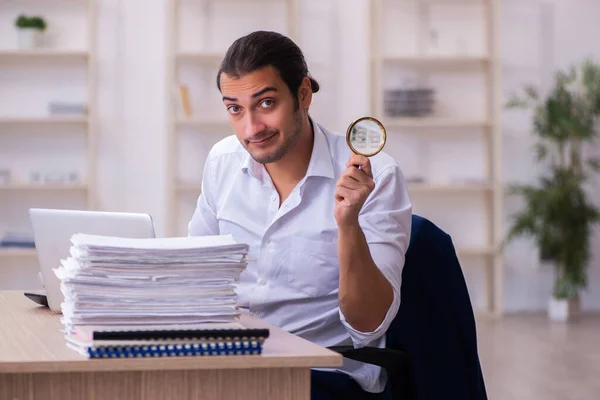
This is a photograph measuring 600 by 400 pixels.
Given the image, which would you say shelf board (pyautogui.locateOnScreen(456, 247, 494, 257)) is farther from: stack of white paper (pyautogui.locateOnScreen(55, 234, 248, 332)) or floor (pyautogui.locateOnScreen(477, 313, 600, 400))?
stack of white paper (pyautogui.locateOnScreen(55, 234, 248, 332))

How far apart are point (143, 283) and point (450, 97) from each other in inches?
225

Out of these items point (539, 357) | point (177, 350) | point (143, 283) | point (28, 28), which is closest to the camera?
point (177, 350)

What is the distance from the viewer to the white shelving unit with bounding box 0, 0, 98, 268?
6.41 meters

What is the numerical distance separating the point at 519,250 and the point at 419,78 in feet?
4.79

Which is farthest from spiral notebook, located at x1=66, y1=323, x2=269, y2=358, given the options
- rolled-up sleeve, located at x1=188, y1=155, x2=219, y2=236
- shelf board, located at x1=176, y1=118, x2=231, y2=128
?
shelf board, located at x1=176, y1=118, x2=231, y2=128

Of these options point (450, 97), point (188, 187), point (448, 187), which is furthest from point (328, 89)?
point (188, 187)

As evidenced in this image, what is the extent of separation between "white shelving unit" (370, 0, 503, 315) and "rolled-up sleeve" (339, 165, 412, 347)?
4.74 metres

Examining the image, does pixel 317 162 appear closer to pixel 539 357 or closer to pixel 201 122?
pixel 539 357

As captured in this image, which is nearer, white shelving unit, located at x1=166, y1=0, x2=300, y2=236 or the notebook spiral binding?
the notebook spiral binding

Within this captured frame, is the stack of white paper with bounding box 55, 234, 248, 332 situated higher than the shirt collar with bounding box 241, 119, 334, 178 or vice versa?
the shirt collar with bounding box 241, 119, 334, 178

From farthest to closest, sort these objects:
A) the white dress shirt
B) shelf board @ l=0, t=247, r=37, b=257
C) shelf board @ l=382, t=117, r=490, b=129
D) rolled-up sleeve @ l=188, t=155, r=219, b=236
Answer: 1. shelf board @ l=382, t=117, r=490, b=129
2. shelf board @ l=0, t=247, r=37, b=257
3. rolled-up sleeve @ l=188, t=155, r=219, b=236
4. the white dress shirt

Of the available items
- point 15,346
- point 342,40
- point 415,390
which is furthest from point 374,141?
point 342,40

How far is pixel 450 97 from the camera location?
6.84 m

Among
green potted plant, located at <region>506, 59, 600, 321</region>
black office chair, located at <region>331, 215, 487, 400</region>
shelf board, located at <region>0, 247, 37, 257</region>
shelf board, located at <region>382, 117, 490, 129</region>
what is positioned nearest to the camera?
black office chair, located at <region>331, 215, 487, 400</region>
